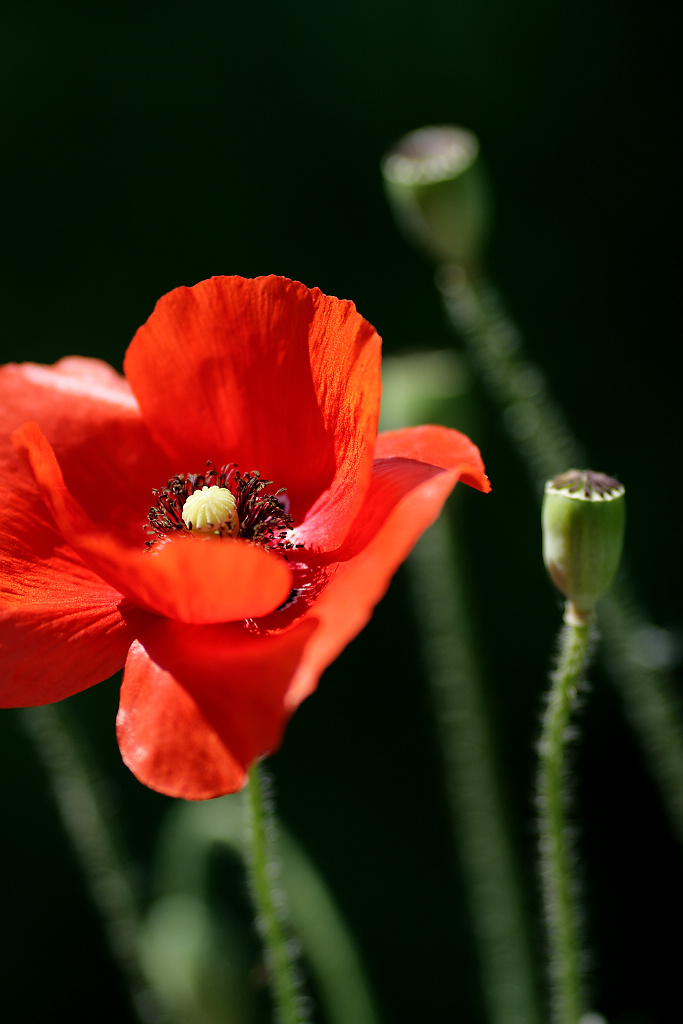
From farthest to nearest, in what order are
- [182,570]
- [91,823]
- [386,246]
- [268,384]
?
[386,246]
[91,823]
[268,384]
[182,570]

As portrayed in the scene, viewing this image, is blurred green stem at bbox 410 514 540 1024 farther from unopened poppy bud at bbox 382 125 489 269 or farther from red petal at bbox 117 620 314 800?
red petal at bbox 117 620 314 800

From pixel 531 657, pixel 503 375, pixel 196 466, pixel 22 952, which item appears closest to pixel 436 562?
pixel 503 375

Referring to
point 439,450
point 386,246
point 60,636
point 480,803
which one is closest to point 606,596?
point 480,803

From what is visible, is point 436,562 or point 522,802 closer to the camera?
point 436,562

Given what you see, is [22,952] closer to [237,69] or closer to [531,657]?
[531,657]

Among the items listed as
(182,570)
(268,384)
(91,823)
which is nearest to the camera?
(182,570)

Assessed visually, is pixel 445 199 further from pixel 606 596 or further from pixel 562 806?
pixel 562 806

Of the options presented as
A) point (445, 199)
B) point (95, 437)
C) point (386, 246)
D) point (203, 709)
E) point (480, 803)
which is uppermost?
point (386, 246)

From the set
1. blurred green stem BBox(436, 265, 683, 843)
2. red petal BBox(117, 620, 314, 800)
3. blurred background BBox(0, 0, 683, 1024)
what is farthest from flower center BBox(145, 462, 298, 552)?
blurred background BBox(0, 0, 683, 1024)
